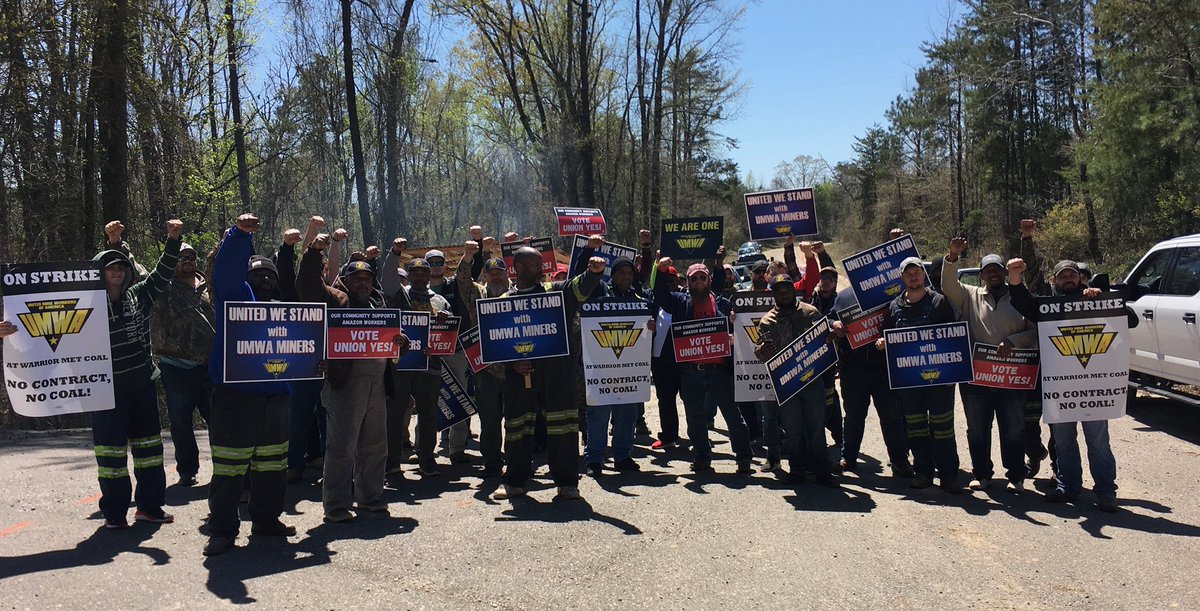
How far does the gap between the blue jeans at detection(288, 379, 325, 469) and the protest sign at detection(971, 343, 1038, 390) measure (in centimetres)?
573

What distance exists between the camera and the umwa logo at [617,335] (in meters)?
8.16

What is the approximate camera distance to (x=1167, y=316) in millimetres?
10062

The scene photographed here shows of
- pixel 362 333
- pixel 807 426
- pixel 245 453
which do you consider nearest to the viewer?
pixel 245 453

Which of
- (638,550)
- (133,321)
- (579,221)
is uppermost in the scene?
(579,221)

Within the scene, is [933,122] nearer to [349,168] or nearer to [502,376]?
[349,168]

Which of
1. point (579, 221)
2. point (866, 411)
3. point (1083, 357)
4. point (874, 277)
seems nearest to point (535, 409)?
point (866, 411)

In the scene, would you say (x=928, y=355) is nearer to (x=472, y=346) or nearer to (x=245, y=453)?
(x=472, y=346)

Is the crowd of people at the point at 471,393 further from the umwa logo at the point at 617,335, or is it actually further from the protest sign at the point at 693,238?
the protest sign at the point at 693,238

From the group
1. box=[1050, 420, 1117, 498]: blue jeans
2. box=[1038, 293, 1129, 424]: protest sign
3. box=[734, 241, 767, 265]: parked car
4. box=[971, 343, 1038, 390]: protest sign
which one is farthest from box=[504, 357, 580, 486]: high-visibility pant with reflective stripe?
box=[734, 241, 767, 265]: parked car

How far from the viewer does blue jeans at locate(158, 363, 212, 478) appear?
756 centimetres

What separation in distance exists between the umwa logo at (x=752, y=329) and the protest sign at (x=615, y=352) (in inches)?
39.2

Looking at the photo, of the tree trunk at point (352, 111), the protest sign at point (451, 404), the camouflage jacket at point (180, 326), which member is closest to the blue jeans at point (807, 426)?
the protest sign at point (451, 404)

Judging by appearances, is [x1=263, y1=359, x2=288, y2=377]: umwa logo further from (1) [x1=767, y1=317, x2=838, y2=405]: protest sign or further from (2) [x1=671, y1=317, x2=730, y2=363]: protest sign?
(1) [x1=767, y1=317, x2=838, y2=405]: protest sign

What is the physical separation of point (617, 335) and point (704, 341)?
0.90 m
